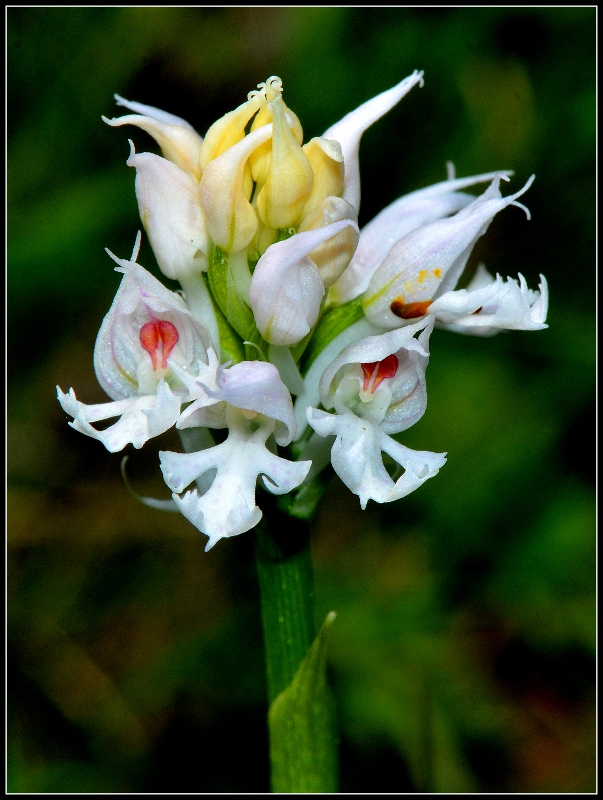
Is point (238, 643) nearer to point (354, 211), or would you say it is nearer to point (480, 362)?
point (480, 362)

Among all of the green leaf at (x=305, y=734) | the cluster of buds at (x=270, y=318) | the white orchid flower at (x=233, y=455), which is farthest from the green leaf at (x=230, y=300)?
the green leaf at (x=305, y=734)

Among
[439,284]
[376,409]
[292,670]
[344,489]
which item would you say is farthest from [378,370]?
[344,489]

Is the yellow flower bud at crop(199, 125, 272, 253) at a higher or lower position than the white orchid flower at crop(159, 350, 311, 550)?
higher

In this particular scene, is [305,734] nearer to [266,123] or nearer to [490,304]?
[490,304]

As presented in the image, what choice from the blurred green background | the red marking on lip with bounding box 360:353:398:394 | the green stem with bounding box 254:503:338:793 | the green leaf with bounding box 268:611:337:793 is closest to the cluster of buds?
the red marking on lip with bounding box 360:353:398:394

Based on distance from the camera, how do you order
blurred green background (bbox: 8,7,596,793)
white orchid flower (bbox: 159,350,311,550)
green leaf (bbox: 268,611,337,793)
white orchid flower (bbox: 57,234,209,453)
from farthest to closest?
blurred green background (bbox: 8,7,596,793), green leaf (bbox: 268,611,337,793), white orchid flower (bbox: 57,234,209,453), white orchid flower (bbox: 159,350,311,550)

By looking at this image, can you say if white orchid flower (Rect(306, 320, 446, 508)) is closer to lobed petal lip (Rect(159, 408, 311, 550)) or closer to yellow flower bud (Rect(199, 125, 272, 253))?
lobed petal lip (Rect(159, 408, 311, 550))

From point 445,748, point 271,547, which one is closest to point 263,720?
point 445,748
